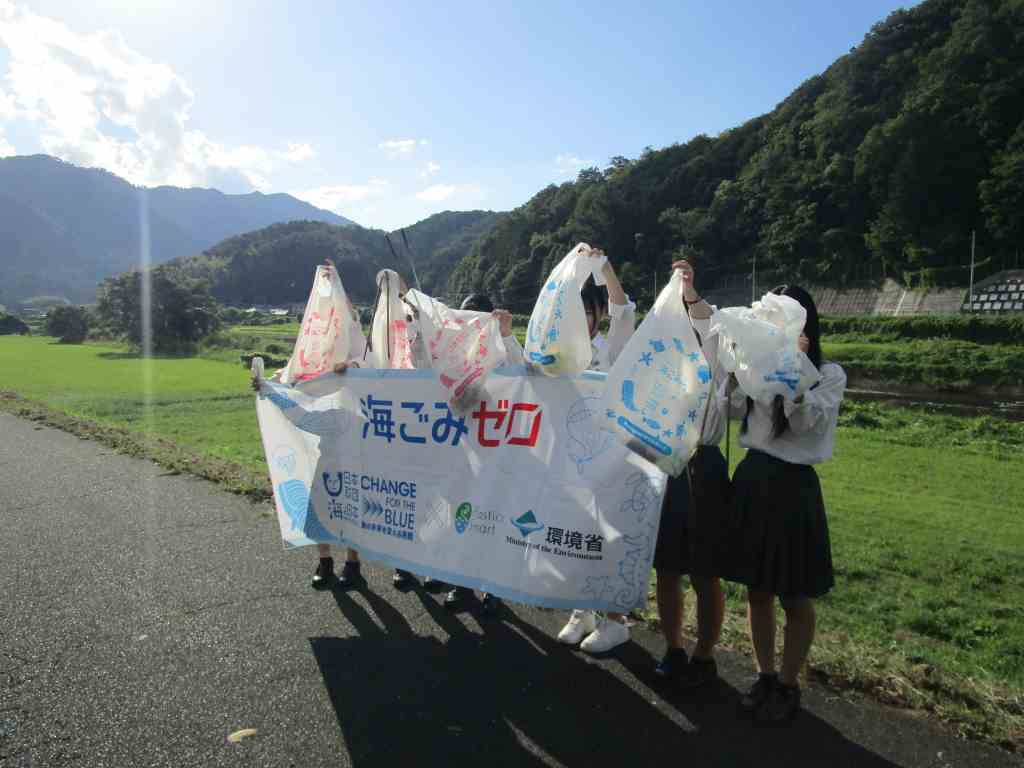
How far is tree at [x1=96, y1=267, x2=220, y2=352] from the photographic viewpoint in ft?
167

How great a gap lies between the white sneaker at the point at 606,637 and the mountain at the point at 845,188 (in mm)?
39682

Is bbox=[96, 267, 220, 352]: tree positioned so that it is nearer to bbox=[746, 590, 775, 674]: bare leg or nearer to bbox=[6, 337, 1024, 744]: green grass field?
bbox=[6, 337, 1024, 744]: green grass field

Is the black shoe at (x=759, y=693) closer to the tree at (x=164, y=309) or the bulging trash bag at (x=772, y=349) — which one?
the bulging trash bag at (x=772, y=349)

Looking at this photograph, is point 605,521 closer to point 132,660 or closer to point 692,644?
point 692,644

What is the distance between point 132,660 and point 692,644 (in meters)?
3.10

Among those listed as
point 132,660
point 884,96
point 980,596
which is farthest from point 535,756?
point 884,96

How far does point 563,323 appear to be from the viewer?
338 centimetres

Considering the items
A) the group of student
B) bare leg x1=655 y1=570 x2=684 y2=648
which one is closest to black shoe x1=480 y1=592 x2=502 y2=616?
the group of student

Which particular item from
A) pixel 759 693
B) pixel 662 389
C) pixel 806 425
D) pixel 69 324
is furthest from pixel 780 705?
pixel 69 324

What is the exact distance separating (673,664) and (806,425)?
1436 millimetres

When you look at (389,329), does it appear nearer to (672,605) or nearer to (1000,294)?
(672,605)

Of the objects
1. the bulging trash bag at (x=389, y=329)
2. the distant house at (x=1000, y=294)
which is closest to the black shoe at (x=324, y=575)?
the bulging trash bag at (x=389, y=329)

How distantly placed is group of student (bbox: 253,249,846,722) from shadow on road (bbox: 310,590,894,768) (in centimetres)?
17

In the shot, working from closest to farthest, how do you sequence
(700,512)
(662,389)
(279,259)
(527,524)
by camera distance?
(662,389)
(700,512)
(527,524)
(279,259)
